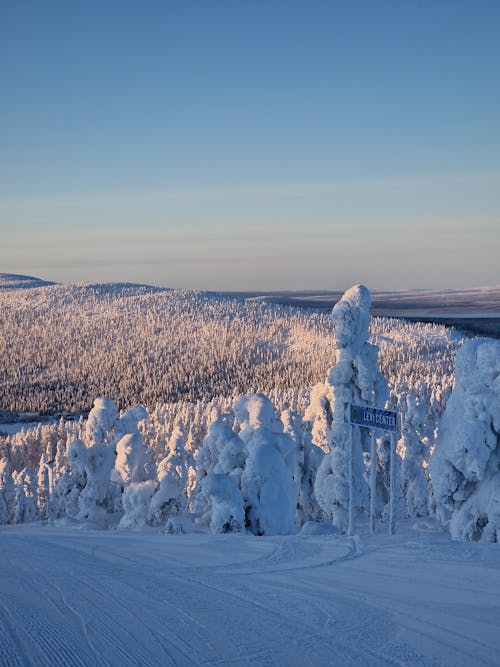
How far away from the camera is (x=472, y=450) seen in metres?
19.5

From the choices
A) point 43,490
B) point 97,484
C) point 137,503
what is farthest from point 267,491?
point 43,490

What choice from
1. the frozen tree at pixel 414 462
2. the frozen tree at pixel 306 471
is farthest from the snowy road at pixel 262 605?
the frozen tree at pixel 414 462

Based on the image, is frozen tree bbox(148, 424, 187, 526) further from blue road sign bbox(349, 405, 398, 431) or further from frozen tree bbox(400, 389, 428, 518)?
blue road sign bbox(349, 405, 398, 431)

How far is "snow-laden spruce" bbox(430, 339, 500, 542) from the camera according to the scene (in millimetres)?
19641

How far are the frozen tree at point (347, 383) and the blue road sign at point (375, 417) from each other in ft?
32.0

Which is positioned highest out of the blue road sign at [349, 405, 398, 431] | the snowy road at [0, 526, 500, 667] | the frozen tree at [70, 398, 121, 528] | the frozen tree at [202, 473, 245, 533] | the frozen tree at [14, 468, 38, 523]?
the blue road sign at [349, 405, 398, 431]

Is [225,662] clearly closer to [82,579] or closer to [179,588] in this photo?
[179,588]

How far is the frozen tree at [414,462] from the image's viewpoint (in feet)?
147

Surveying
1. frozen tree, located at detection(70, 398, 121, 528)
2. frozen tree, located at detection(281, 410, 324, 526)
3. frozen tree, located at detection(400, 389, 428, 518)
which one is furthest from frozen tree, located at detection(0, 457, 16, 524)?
frozen tree, located at detection(400, 389, 428, 518)

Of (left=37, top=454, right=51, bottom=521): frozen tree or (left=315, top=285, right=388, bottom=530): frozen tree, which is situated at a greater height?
(left=315, top=285, right=388, bottom=530): frozen tree

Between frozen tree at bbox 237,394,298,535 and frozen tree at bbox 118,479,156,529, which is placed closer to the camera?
frozen tree at bbox 237,394,298,535

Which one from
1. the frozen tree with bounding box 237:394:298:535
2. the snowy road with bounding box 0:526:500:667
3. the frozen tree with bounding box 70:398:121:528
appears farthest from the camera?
the frozen tree with bounding box 70:398:121:528

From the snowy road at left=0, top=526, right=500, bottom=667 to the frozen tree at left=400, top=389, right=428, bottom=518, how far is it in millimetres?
31552

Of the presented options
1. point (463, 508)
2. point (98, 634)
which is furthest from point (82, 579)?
point (463, 508)
